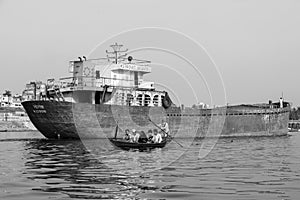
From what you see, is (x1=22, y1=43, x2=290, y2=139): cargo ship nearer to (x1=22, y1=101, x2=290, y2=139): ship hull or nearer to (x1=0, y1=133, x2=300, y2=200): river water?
(x1=22, y1=101, x2=290, y2=139): ship hull

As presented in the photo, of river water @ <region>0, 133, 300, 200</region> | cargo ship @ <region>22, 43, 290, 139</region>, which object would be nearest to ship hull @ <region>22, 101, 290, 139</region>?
cargo ship @ <region>22, 43, 290, 139</region>

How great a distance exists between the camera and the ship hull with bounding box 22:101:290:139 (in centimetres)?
3681

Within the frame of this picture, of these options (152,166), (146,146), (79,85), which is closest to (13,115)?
(79,85)

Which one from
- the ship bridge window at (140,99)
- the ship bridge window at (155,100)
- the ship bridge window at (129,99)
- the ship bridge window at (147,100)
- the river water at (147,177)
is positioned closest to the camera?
the river water at (147,177)

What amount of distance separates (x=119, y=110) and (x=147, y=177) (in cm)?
2359

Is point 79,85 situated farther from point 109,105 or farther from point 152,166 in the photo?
point 152,166

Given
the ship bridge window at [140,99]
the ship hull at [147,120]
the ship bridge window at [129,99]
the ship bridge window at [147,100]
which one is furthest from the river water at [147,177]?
the ship bridge window at [147,100]

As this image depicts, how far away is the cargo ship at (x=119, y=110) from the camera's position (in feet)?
122

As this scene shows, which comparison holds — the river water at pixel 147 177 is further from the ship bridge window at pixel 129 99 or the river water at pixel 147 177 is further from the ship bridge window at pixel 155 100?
the ship bridge window at pixel 155 100

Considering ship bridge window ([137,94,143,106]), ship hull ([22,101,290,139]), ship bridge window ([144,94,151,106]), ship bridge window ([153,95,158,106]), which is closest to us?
ship hull ([22,101,290,139])

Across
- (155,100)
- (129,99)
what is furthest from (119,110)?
(155,100)

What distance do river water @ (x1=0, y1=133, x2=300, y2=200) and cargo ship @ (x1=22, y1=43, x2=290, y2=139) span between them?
45.3ft

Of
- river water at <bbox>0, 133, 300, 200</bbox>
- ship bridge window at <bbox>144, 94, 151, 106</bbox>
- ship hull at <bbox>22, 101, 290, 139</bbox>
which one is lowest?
river water at <bbox>0, 133, 300, 200</bbox>

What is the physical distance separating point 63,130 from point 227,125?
19.9 meters
